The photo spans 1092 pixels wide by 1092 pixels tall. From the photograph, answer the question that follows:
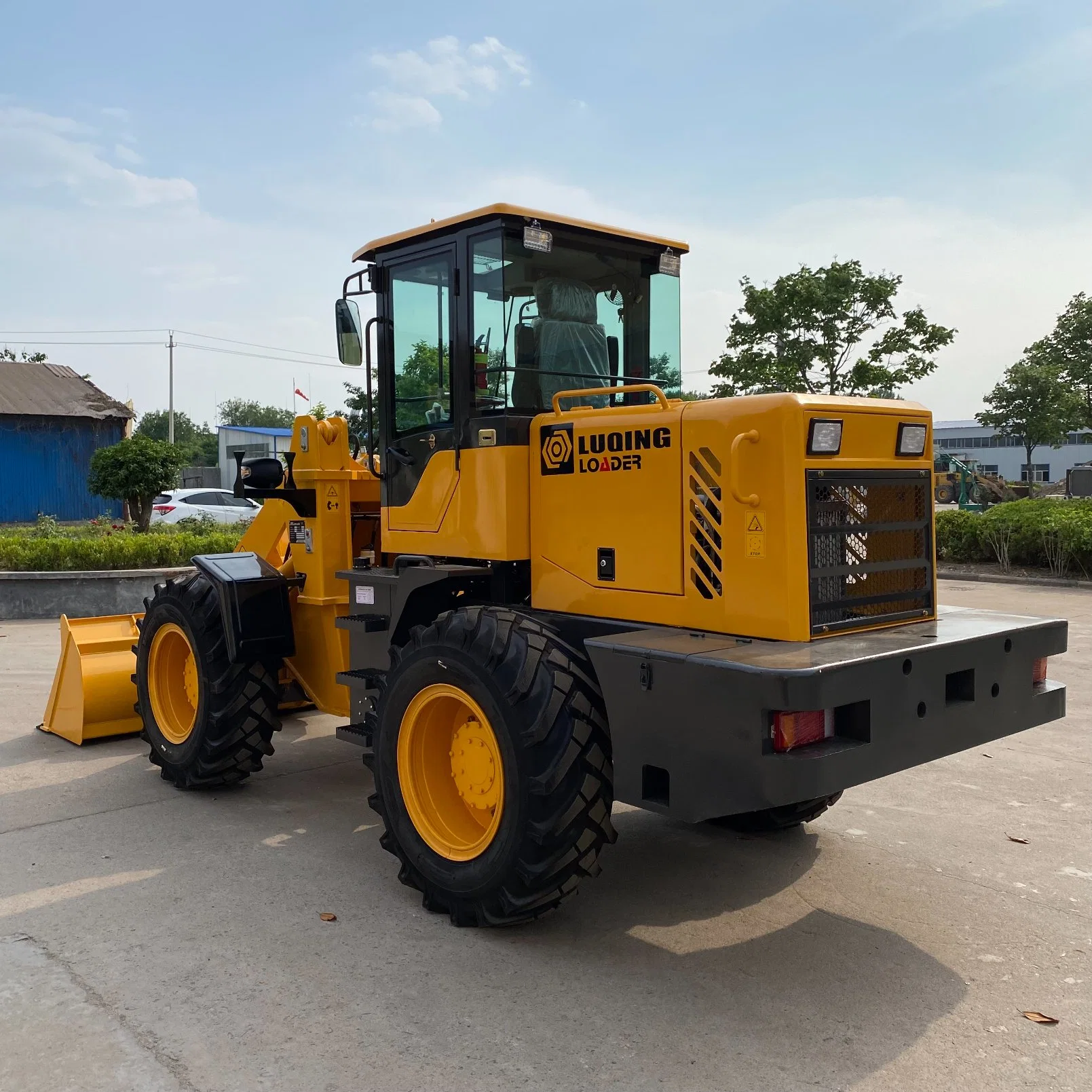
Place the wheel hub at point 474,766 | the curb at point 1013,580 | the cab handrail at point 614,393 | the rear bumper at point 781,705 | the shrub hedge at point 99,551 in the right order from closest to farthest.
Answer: the rear bumper at point 781,705, the cab handrail at point 614,393, the wheel hub at point 474,766, the shrub hedge at point 99,551, the curb at point 1013,580

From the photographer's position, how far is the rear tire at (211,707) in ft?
19.6

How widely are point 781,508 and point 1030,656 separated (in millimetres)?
1314

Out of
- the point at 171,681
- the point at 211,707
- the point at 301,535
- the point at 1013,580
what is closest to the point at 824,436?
the point at 301,535

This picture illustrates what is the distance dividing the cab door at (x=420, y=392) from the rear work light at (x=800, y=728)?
2.17 meters

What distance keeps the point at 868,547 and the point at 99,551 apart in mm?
11650

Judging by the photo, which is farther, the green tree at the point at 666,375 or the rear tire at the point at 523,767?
the green tree at the point at 666,375

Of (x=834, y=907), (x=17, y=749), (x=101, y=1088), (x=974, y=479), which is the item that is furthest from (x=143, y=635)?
(x=974, y=479)

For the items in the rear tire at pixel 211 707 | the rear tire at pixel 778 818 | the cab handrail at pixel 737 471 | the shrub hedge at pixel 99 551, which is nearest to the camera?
the cab handrail at pixel 737 471

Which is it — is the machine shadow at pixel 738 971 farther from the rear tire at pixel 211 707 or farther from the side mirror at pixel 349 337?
the side mirror at pixel 349 337

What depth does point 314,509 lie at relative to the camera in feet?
20.7

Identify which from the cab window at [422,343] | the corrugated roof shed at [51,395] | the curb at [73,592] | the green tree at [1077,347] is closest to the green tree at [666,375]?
the cab window at [422,343]

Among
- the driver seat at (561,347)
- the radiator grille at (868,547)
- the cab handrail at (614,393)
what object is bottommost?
the radiator grille at (868,547)

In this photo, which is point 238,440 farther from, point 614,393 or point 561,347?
point 614,393

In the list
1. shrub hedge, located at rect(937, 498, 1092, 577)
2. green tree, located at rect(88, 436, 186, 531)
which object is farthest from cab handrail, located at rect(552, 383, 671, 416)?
shrub hedge, located at rect(937, 498, 1092, 577)
